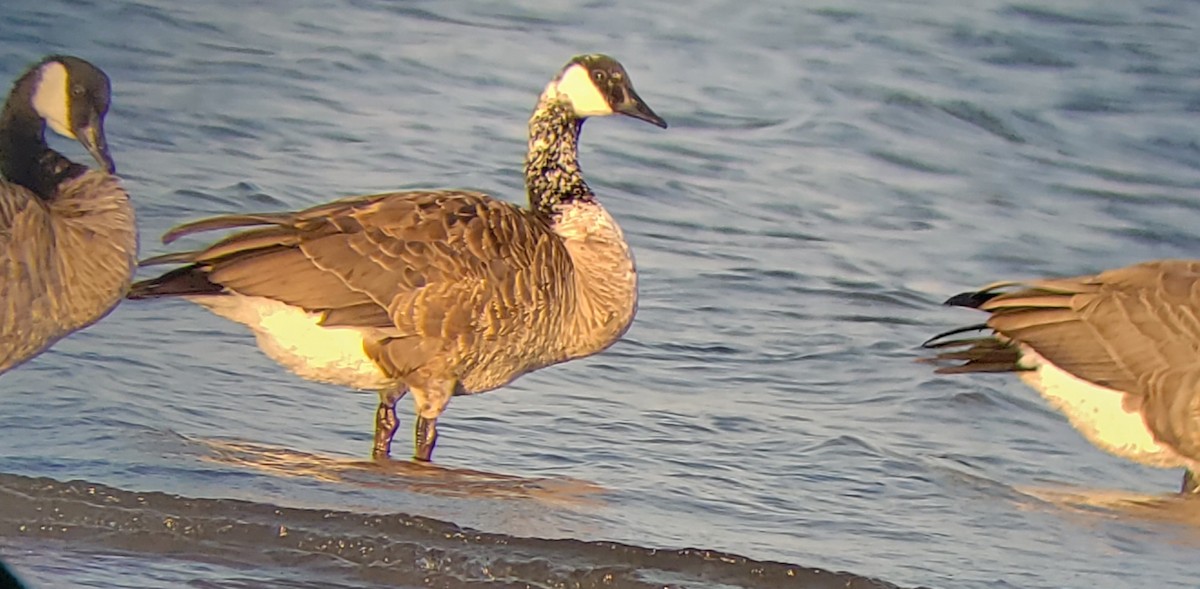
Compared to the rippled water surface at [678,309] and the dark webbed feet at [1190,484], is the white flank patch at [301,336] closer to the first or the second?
the rippled water surface at [678,309]

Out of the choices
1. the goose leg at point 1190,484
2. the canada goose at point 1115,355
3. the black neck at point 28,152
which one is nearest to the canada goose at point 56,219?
the black neck at point 28,152

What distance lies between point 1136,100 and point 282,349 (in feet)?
23.0

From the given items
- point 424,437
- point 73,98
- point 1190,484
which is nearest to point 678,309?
point 424,437

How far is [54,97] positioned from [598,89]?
6.69 ft

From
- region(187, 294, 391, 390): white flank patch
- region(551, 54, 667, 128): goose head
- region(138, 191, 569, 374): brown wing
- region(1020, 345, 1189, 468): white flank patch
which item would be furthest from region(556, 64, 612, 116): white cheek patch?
region(1020, 345, 1189, 468): white flank patch

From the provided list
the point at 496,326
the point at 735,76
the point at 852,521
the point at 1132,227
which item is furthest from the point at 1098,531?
the point at 735,76

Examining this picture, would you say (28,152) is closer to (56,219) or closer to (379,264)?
(56,219)

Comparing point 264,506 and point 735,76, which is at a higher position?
point 735,76

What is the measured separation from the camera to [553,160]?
7.33 metres

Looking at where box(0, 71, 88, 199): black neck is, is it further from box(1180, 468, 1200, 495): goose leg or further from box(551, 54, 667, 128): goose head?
box(1180, 468, 1200, 495): goose leg

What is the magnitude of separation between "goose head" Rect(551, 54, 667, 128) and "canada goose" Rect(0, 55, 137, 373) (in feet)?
5.48

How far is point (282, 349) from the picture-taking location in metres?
6.48

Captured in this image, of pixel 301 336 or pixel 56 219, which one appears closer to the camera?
pixel 301 336

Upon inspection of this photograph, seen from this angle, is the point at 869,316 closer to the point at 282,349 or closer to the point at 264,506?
the point at 282,349
